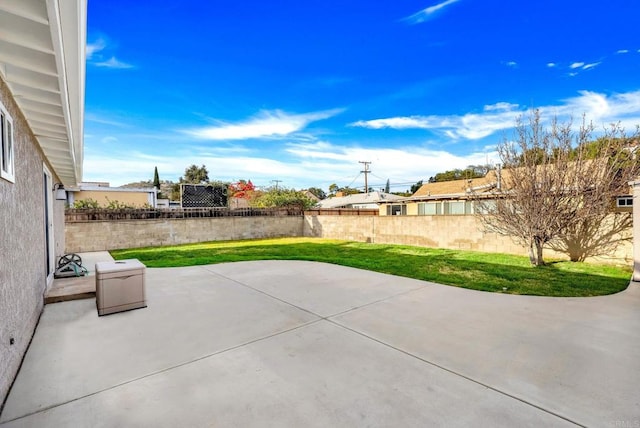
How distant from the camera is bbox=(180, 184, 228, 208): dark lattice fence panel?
18.3 meters

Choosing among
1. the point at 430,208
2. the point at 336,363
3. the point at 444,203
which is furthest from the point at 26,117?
the point at 430,208

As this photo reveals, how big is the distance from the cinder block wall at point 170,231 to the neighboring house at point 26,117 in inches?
359

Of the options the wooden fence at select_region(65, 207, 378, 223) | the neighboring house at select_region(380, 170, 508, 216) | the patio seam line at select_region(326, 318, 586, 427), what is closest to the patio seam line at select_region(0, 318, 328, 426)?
the patio seam line at select_region(326, 318, 586, 427)

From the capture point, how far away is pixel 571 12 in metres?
9.16

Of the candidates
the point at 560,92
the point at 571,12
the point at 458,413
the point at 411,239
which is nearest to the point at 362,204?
the point at 411,239

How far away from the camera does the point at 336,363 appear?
9.41ft

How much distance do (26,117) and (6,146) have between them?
1.41 metres

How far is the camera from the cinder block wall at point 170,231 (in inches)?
468

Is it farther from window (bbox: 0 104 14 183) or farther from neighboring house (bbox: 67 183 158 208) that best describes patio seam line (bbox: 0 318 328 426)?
neighboring house (bbox: 67 183 158 208)

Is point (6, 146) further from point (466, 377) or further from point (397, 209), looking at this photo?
point (397, 209)

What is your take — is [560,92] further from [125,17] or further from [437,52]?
[125,17]

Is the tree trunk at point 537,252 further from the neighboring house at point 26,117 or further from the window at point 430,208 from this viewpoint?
the neighboring house at point 26,117

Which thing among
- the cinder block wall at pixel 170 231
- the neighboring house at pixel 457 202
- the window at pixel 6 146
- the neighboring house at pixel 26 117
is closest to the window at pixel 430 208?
the neighboring house at pixel 457 202

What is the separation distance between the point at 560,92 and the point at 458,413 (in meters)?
14.0
